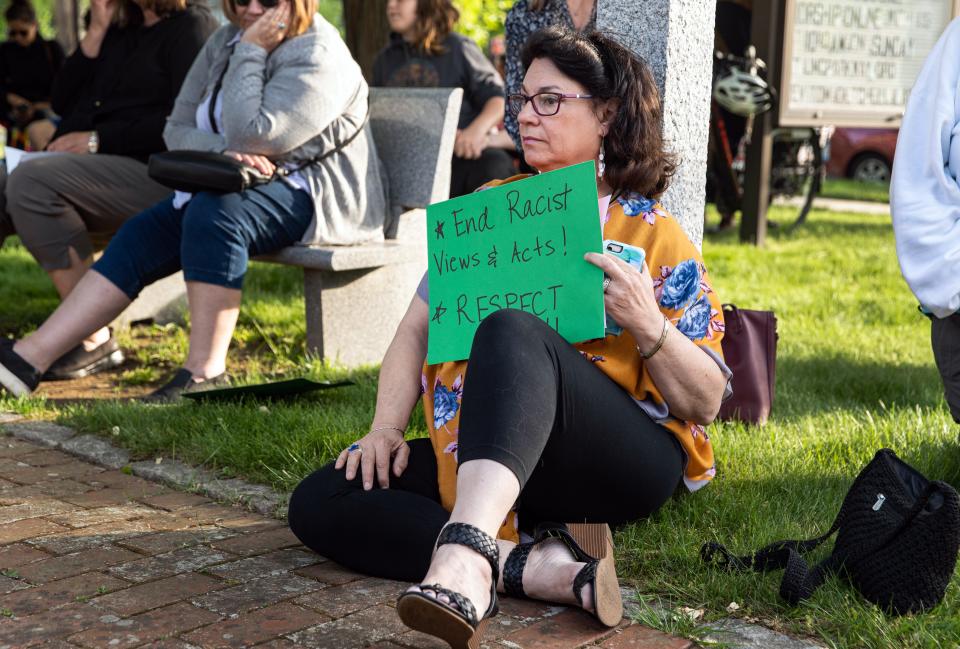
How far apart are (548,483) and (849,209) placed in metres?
11.2

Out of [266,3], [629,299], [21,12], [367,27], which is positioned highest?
[21,12]

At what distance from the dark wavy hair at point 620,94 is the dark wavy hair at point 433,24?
3.83 m

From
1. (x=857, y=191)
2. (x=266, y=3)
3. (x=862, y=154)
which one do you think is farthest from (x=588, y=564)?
(x=862, y=154)

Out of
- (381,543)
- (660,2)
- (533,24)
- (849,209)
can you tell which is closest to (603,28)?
(660,2)

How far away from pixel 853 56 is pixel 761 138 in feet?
3.17

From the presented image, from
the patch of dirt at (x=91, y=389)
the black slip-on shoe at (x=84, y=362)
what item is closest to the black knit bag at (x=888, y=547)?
the patch of dirt at (x=91, y=389)

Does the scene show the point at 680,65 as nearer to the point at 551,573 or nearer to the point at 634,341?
the point at 634,341

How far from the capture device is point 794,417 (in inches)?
167

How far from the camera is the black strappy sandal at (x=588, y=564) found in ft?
8.23

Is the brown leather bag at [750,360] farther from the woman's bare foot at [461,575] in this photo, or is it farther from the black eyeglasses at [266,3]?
the black eyeglasses at [266,3]

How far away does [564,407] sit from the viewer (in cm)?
263

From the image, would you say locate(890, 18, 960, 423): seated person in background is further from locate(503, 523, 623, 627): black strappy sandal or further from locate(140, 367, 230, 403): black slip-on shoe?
locate(140, 367, 230, 403): black slip-on shoe

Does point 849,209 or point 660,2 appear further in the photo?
point 849,209

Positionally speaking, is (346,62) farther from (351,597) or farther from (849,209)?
(849,209)
